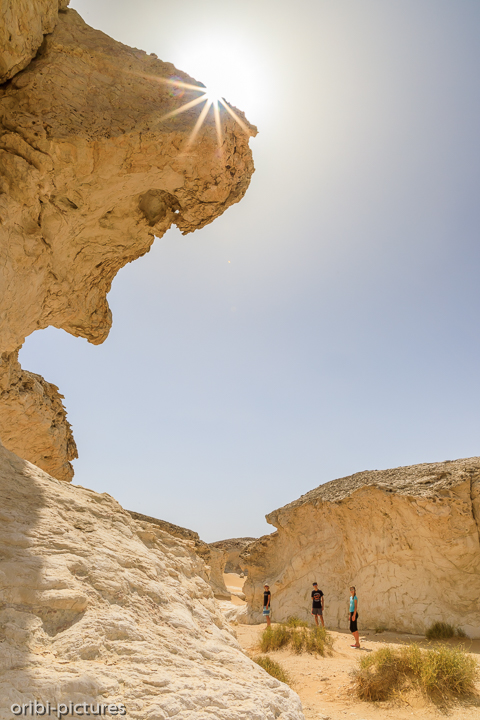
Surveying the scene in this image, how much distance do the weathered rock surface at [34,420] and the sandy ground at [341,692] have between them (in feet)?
22.3

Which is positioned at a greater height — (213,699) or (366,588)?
(213,699)

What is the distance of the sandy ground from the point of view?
16.6 feet

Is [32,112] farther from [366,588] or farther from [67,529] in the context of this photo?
[366,588]

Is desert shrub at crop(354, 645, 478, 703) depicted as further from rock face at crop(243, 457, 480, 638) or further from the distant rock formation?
Answer: the distant rock formation

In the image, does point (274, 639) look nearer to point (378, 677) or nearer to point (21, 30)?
point (378, 677)

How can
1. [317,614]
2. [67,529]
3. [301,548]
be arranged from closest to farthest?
[67,529]
[317,614]
[301,548]

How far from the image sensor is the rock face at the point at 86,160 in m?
5.45

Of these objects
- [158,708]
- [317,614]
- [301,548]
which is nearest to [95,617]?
[158,708]

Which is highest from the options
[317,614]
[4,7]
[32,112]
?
[4,7]

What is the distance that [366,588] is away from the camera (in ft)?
41.2

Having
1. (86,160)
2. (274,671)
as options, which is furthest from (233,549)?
(86,160)

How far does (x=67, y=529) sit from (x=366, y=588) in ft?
38.8

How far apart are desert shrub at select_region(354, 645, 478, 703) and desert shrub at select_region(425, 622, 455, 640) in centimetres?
471

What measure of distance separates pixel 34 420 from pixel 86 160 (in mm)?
6452
